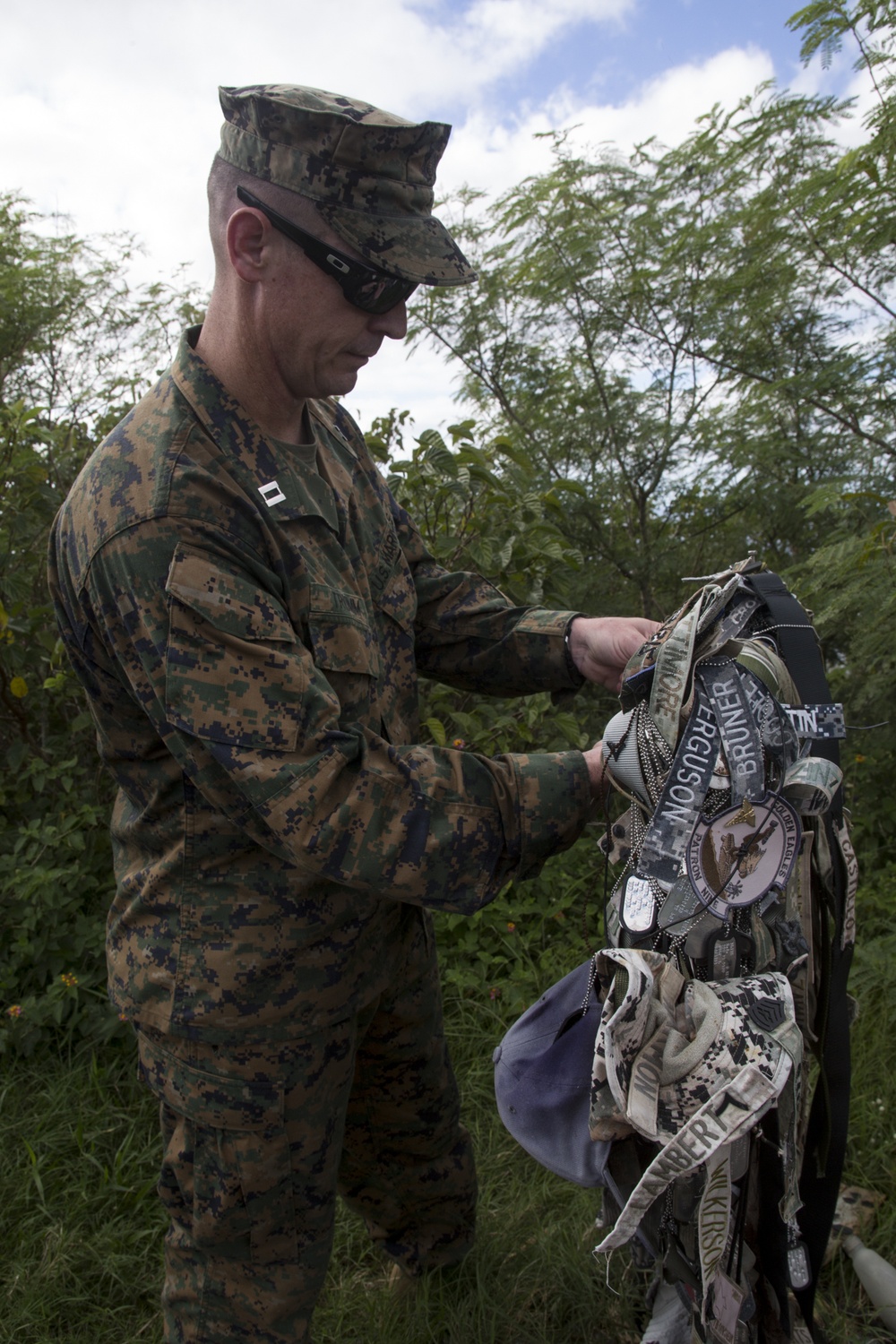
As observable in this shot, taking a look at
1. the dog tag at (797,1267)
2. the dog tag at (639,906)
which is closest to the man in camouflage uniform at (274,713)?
the dog tag at (639,906)

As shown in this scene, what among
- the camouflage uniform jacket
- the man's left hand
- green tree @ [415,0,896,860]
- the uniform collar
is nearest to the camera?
the camouflage uniform jacket

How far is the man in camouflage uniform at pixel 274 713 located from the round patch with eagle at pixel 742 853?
26cm

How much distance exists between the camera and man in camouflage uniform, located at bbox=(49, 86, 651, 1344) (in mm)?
1454

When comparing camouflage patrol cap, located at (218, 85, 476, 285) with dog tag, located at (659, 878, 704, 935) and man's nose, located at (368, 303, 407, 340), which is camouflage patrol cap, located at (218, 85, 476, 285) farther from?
dog tag, located at (659, 878, 704, 935)

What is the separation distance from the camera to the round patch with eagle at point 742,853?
133 cm

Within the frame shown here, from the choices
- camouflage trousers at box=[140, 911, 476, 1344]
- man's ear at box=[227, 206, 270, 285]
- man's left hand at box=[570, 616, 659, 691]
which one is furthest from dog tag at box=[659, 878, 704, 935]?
man's ear at box=[227, 206, 270, 285]

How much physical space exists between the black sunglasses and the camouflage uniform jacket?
10.9 inches

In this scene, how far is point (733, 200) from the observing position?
4.46 m

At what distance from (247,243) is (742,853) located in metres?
1.19

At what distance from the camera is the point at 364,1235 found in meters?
2.54

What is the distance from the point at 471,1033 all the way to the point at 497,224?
3658 mm

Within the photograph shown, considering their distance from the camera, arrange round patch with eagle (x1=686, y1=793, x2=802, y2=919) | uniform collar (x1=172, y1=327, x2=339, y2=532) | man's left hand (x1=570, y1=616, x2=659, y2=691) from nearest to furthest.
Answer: round patch with eagle (x1=686, y1=793, x2=802, y2=919) → uniform collar (x1=172, y1=327, x2=339, y2=532) → man's left hand (x1=570, y1=616, x2=659, y2=691)

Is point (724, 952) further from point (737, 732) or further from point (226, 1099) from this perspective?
point (226, 1099)

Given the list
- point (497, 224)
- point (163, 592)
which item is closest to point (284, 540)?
point (163, 592)
